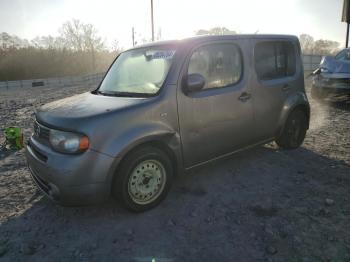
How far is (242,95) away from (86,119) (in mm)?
2114

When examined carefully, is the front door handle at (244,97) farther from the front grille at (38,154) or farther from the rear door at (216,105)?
the front grille at (38,154)

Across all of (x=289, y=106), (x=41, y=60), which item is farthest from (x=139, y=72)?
(x=41, y=60)

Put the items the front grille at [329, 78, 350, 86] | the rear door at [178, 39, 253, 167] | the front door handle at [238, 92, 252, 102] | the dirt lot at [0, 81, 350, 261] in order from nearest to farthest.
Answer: the dirt lot at [0, 81, 350, 261] < the rear door at [178, 39, 253, 167] < the front door handle at [238, 92, 252, 102] < the front grille at [329, 78, 350, 86]

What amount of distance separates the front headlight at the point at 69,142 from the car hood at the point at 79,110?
0.08 m

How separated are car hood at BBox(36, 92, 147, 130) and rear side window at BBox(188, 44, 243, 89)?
845 mm

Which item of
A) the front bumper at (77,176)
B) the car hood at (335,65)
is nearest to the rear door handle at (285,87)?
the front bumper at (77,176)

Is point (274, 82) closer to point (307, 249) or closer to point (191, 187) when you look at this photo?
point (191, 187)

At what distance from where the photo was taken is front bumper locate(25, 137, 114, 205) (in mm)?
2924

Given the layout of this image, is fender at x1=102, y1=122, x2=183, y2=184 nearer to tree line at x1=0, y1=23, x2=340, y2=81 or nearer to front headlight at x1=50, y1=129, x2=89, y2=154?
front headlight at x1=50, y1=129, x2=89, y2=154

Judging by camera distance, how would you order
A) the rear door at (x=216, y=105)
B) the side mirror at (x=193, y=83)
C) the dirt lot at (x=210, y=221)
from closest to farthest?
the dirt lot at (x=210, y=221) < the side mirror at (x=193, y=83) < the rear door at (x=216, y=105)

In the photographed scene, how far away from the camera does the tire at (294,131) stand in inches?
201

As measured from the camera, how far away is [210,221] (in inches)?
127

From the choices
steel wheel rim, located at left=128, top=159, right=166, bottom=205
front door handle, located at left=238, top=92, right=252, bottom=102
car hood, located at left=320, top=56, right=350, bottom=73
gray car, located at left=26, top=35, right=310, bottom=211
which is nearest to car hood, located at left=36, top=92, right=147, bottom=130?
gray car, located at left=26, top=35, right=310, bottom=211

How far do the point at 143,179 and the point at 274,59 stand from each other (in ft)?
9.14
